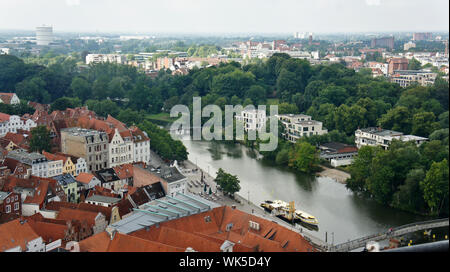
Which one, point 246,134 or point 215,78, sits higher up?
point 215,78

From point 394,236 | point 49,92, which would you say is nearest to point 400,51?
point 49,92

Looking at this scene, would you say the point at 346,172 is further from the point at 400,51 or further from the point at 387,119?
the point at 400,51

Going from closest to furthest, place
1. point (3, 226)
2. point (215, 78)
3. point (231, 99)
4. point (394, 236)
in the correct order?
point (3, 226) < point (394, 236) < point (231, 99) < point (215, 78)

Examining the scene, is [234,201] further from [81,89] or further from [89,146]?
[81,89]

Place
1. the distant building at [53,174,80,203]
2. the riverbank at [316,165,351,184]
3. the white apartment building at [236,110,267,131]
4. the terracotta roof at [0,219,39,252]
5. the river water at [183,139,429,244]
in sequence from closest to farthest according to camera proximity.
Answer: the terracotta roof at [0,219,39,252] < the river water at [183,139,429,244] < the distant building at [53,174,80,203] < the riverbank at [316,165,351,184] < the white apartment building at [236,110,267,131]

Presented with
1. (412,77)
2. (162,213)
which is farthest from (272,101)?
(162,213)

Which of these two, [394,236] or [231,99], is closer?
[394,236]

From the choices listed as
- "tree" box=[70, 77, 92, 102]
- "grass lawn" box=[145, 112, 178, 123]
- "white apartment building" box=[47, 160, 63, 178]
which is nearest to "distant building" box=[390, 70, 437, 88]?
"grass lawn" box=[145, 112, 178, 123]

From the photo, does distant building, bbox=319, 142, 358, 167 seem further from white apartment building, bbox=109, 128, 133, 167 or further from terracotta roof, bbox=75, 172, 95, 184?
terracotta roof, bbox=75, 172, 95, 184
